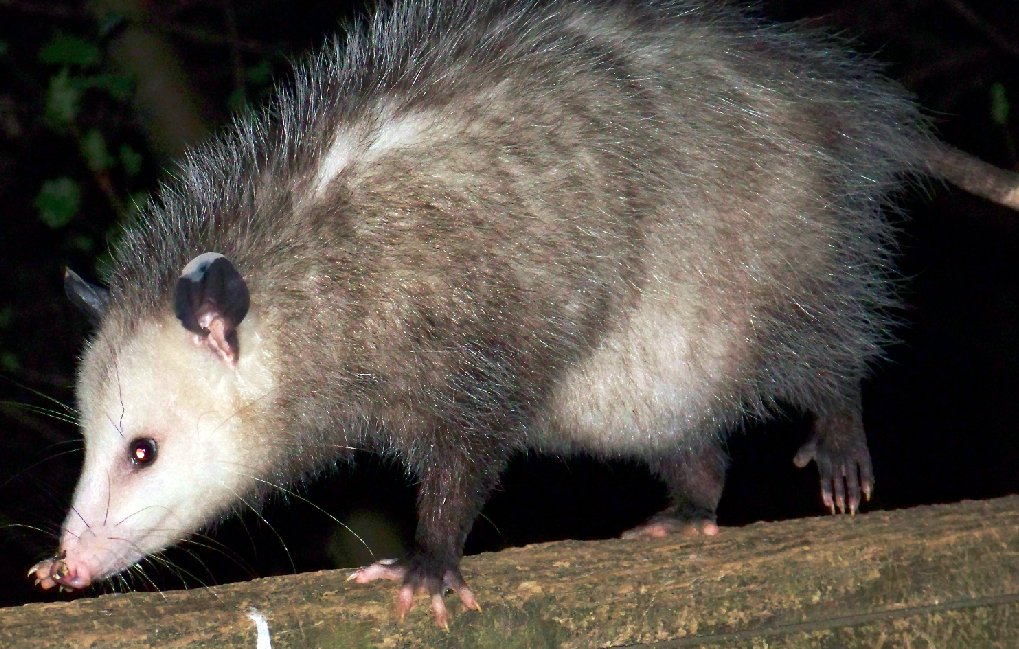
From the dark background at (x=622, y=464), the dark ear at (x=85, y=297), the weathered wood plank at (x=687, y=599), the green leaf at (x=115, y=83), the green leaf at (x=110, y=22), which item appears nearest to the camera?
the weathered wood plank at (x=687, y=599)

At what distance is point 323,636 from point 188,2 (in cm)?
259

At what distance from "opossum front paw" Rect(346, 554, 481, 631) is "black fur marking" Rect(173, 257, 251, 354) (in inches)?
19.5

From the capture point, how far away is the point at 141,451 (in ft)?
7.09

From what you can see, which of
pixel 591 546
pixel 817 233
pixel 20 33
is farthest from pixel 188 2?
pixel 591 546

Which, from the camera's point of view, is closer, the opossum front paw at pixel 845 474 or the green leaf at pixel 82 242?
the opossum front paw at pixel 845 474

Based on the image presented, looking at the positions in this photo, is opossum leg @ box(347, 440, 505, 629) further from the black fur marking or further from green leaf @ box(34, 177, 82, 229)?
green leaf @ box(34, 177, 82, 229)

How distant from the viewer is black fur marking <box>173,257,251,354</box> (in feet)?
6.59

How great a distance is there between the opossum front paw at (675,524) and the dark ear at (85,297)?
1185 millimetres

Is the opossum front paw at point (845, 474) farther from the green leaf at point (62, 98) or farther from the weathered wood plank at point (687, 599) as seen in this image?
the green leaf at point (62, 98)

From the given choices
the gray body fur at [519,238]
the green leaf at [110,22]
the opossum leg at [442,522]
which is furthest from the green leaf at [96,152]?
the opossum leg at [442,522]

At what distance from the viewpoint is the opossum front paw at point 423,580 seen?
1.96 metres

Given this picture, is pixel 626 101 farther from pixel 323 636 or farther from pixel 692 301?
pixel 323 636

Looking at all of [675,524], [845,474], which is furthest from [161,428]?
[845,474]

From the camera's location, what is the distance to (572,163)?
7.69 ft
